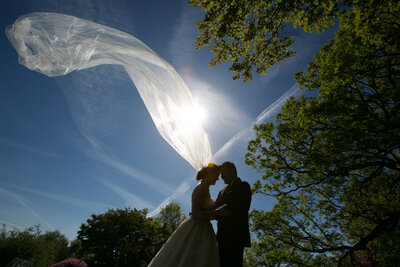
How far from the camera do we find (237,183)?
3.13 m

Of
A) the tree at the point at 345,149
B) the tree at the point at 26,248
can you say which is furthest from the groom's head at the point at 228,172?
the tree at the point at 26,248

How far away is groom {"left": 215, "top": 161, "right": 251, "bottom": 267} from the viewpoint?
2.76 metres

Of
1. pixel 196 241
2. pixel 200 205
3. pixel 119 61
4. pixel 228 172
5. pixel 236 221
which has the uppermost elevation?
pixel 119 61

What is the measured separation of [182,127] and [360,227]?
487 inches

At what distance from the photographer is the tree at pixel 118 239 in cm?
2350

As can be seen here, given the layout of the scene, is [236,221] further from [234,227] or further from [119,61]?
[119,61]

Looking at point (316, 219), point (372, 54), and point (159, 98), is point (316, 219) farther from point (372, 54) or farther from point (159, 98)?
point (159, 98)

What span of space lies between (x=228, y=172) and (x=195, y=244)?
1.33 meters

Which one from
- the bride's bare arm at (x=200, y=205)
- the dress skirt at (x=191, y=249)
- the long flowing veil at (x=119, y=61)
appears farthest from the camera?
the long flowing veil at (x=119, y=61)

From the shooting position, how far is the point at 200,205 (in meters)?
3.06

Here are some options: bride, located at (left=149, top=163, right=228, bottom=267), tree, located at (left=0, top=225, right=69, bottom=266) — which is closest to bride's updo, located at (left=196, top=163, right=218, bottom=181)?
bride, located at (left=149, top=163, right=228, bottom=267)

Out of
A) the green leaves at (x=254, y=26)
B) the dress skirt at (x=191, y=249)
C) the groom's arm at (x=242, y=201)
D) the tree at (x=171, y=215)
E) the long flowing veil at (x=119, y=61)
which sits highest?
the tree at (x=171, y=215)

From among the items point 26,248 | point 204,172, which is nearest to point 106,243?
point 26,248

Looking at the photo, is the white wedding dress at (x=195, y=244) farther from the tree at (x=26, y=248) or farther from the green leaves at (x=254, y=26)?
the tree at (x=26, y=248)
